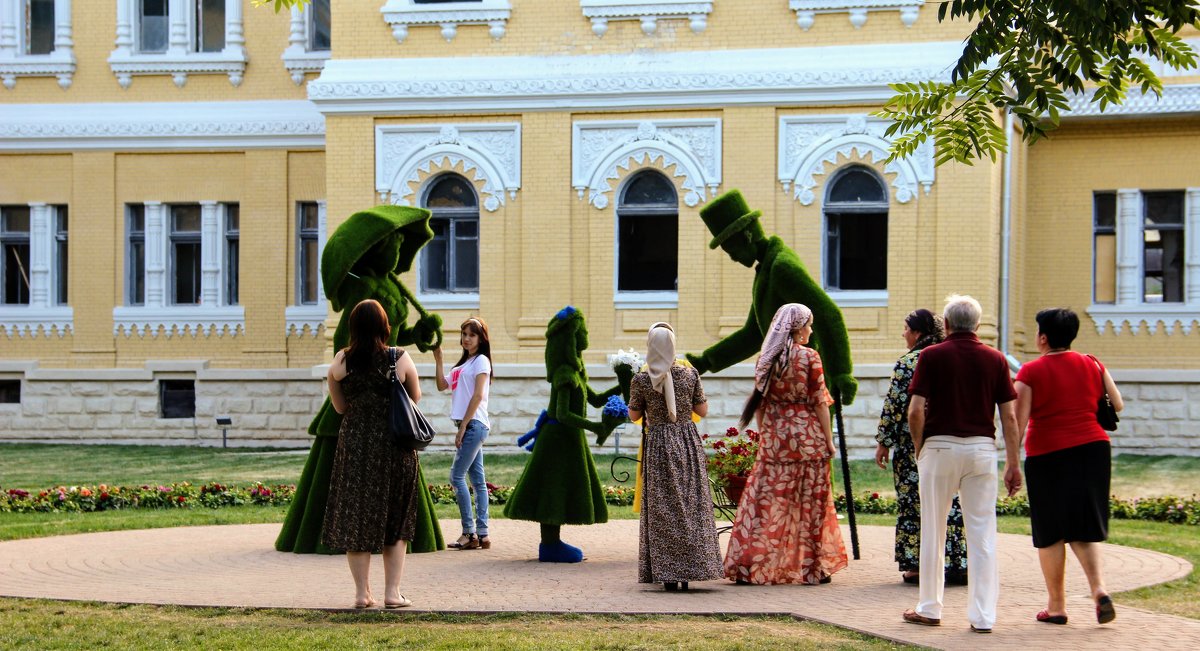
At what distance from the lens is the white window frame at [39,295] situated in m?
26.6

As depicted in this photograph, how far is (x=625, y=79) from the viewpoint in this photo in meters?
22.5

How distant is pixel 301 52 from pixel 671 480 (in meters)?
17.4

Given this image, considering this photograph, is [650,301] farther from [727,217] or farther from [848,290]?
[727,217]

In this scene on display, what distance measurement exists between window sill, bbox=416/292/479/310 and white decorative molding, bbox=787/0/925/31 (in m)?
6.13

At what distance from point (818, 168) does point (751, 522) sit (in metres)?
12.5

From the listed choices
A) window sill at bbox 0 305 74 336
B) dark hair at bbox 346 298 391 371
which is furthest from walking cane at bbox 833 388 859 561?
window sill at bbox 0 305 74 336

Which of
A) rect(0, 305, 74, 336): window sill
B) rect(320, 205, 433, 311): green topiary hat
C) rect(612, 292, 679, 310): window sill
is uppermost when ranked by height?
rect(320, 205, 433, 311): green topiary hat

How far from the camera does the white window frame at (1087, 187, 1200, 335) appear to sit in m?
24.0

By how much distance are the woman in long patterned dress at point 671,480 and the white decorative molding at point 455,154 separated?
1289 cm

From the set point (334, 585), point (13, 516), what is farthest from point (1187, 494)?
point (13, 516)

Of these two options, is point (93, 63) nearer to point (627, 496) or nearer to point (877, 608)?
point (627, 496)

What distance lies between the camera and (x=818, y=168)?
22188 mm

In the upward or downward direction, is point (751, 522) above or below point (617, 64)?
below

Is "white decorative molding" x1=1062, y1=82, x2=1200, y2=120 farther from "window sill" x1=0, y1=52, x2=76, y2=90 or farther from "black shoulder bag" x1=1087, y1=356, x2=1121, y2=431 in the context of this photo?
"window sill" x1=0, y1=52, x2=76, y2=90
